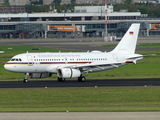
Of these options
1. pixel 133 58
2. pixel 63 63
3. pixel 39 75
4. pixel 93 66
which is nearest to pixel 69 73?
pixel 63 63

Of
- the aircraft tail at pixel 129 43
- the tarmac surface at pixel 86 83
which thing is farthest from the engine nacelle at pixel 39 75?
the aircraft tail at pixel 129 43

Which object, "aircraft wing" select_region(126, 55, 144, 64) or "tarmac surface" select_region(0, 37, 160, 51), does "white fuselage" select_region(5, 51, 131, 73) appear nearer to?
"aircraft wing" select_region(126, 55, 144, 64)

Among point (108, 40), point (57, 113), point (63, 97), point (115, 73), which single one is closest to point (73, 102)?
point (63, 97)

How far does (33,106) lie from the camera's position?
42281 mm

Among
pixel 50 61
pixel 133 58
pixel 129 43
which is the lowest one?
pixel 133 58

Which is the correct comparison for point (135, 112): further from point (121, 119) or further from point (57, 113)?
point (57, 113)

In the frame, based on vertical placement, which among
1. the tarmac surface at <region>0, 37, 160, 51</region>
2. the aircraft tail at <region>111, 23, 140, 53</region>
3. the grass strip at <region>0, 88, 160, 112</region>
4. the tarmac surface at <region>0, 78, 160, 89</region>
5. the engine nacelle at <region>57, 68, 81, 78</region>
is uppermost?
the aircraft tail at <region>111, 23, 140, 53</region>

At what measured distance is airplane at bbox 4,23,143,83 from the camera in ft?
197

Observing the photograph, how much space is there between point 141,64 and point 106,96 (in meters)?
36.5

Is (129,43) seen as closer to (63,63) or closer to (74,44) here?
(63,63)

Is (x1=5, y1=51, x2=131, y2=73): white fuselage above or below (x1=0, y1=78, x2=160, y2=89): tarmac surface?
above

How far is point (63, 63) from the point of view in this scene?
6191cm

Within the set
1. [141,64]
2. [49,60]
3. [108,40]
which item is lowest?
[108,40]

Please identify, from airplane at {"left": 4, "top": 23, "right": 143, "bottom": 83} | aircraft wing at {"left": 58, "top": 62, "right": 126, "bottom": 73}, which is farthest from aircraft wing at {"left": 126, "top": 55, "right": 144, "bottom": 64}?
aircraft wing at {"left": 58, "top": 62, "right": 126, "bottom": 73}
